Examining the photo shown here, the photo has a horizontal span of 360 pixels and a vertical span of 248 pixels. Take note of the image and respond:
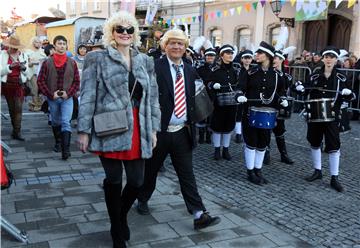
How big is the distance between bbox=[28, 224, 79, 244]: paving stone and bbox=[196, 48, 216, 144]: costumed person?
399cm

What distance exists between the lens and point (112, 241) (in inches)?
153

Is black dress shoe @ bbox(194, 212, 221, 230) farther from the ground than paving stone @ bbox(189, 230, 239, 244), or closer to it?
farther from the ground

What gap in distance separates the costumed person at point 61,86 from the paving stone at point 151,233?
10.0ft

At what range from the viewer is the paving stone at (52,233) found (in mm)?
3931

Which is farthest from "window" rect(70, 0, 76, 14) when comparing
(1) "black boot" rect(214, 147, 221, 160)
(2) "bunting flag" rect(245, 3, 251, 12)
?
(1) "black boot" rect(214, 147, 221, 160)

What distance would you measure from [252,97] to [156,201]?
1.97 m

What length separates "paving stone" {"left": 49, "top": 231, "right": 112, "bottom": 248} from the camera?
12.5 feet

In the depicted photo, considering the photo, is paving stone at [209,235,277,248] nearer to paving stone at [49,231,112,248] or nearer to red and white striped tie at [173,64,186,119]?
paving stone at [49,231,112,248]

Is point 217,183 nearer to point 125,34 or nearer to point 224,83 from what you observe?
point 224,83

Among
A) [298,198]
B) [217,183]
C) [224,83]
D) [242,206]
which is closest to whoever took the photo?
[242,206]

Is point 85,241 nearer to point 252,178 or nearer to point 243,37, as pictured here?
point 252,178

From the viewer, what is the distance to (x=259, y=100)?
5.92 meters

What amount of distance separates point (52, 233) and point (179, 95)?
1.71 m

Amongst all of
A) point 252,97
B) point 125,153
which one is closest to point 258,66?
point 252,97
